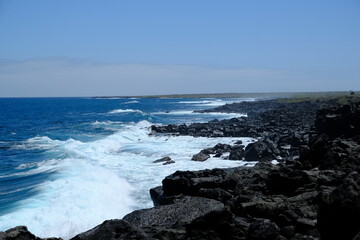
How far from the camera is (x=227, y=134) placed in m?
42.8

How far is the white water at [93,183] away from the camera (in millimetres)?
14836

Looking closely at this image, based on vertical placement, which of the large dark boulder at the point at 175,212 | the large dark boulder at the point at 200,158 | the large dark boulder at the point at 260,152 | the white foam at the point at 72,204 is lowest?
the white foam at the point at 72,204

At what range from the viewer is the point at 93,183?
21047 mm

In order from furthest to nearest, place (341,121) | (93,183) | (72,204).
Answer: (341,121), (93,183), (72,204)

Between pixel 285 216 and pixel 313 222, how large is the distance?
735mm

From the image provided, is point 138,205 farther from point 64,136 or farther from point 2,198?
point 64,136

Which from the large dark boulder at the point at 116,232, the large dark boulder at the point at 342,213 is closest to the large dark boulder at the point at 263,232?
the large dark boulder at the point at 342,213

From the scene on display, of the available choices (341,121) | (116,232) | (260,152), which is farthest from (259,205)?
(341,121)

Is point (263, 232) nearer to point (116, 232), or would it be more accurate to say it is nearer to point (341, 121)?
point (116, 232)

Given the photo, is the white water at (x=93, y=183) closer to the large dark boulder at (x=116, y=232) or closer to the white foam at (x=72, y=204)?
the white foam at (x=72, y=204)

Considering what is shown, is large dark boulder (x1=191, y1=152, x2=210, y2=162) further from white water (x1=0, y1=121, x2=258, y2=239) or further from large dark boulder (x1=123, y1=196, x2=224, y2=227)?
large dark boulder (x1=123, y1=196, x2=224, y2=227)

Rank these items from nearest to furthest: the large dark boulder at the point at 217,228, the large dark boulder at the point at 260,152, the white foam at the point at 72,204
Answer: the large dark boulder at the point at 217,228 < the white foam at the point at 72,204 < the large dark boulder at the point at 260,152

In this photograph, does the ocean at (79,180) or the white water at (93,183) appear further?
the ocean at (79,180)

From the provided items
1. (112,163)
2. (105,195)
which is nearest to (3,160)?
(112,163)
